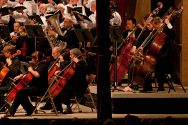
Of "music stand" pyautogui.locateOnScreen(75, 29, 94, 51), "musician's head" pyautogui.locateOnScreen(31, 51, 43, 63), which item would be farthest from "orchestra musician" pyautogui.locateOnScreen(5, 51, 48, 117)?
"music stand" pyautogui.locateOnScreen(75, 29, 94, 51)

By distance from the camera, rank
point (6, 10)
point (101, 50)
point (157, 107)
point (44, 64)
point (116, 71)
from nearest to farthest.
A: point (101, 50) → point (44, 64) → point (157, 107) → point (116, 71) → point (6, 10)

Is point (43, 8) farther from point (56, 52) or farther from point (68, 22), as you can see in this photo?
point (56, 52)

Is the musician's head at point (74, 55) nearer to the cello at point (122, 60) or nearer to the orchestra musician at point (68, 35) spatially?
the orchestra musician at point (68, 35)

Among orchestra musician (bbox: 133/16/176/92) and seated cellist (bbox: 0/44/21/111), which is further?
orchestra musician (bbox: 133/16/176/92)

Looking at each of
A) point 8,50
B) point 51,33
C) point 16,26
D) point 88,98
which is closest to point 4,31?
point 16,26

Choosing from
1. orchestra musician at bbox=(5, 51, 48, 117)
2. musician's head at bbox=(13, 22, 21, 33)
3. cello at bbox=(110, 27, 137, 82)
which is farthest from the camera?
musician's head at bbox=(13, 22, 21, 33)

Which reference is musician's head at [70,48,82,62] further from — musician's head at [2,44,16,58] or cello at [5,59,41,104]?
musician's head at [2,44,16,58]

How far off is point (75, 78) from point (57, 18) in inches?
74.0

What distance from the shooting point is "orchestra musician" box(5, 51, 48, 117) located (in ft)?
32.9

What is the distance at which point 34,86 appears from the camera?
1009 centimetres

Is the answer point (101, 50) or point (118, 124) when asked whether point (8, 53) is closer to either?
point (101, 50)

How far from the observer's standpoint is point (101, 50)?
763 centimetres

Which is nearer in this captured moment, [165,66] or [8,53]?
[8,53]

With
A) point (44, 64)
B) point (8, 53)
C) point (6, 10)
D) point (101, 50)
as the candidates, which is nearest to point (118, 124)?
point (101, 50)
